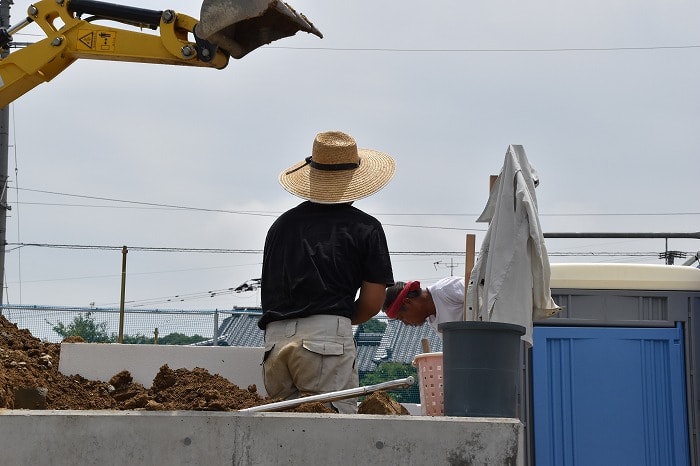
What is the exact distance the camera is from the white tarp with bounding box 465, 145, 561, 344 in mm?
5336

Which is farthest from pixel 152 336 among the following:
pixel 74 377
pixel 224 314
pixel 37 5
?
pixel 37 5

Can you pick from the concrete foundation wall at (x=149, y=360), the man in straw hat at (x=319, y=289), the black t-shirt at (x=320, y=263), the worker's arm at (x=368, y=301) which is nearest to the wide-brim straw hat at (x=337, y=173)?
the man in straw hat at (x=319, y=289)

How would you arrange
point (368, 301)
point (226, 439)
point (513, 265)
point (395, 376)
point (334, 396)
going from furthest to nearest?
point (395, 376) < point (513, 265) < point (368, 301) < point (334, 396) < point (226, 439)

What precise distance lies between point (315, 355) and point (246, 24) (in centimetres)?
190

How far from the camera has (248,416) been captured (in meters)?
3.82

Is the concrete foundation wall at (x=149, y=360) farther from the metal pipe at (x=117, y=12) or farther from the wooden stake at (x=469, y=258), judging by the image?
the metal pipe at (x=117, y=12)

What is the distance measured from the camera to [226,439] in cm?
380

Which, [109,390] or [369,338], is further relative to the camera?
[369,338]

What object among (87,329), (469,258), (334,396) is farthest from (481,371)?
(87,329)

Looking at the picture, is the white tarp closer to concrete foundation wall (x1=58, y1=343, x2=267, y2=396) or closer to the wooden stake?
the wooden stake

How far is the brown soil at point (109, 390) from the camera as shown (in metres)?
4.92

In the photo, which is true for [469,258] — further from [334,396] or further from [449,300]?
[334,396]

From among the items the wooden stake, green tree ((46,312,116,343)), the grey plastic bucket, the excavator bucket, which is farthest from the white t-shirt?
green tree ((46,312,116,343))

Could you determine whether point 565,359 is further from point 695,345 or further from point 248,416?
point 248,416
